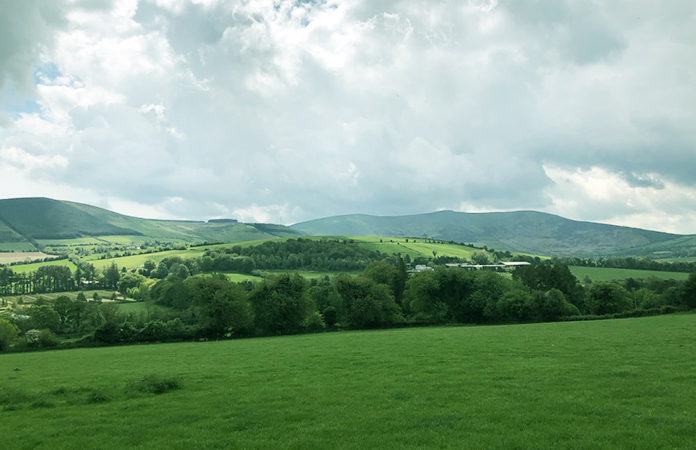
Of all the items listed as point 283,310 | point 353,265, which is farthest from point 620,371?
point 353,265

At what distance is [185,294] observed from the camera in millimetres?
120938

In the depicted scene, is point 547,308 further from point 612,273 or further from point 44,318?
point 612,273

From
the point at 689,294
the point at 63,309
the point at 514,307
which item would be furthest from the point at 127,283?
the point at 689,294

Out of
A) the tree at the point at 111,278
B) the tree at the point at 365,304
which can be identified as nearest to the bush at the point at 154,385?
the tree at the point at 365,304

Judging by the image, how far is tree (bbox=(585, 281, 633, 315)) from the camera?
86.1m

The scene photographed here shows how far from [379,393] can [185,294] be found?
112 m

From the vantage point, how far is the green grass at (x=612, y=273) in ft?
520

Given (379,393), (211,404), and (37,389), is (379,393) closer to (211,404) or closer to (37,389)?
(211,404)

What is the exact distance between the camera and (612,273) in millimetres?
170375

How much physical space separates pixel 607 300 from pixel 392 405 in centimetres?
8682

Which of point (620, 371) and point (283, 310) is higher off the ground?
point (620, 371)

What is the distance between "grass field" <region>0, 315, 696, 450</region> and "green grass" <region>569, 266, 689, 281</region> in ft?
491

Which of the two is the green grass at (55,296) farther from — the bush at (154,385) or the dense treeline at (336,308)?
the bush at (154,385)

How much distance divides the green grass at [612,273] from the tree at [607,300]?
77641 mm
